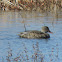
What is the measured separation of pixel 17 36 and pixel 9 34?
1.67 ft

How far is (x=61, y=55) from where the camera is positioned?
7.70 metres

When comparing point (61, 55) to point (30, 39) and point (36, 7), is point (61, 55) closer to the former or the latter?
point (30, 39)

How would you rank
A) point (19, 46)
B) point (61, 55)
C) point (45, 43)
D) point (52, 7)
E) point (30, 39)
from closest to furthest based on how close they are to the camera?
point (61, 55), point (19, 46), point (45, 43), point (30, 39), point (52, 7)

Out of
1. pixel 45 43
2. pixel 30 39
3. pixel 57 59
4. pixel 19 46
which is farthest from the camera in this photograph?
pixel 30 39

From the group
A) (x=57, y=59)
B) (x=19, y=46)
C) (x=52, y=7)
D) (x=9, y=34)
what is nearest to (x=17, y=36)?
(x=9, y=34)

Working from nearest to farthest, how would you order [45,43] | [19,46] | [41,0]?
[19,46] < [45,43] < [41,0]

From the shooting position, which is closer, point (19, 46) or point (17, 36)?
point (19, 46)

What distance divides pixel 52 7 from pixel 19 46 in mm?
15419

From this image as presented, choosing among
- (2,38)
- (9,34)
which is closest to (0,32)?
(9,34)

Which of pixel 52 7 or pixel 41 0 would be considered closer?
pixel 52 7

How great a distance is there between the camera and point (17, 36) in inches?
447

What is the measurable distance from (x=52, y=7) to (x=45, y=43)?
47.9 ft

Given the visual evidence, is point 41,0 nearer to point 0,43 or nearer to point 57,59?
point 0,43

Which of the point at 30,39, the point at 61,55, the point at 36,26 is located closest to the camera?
the point at 61,55
